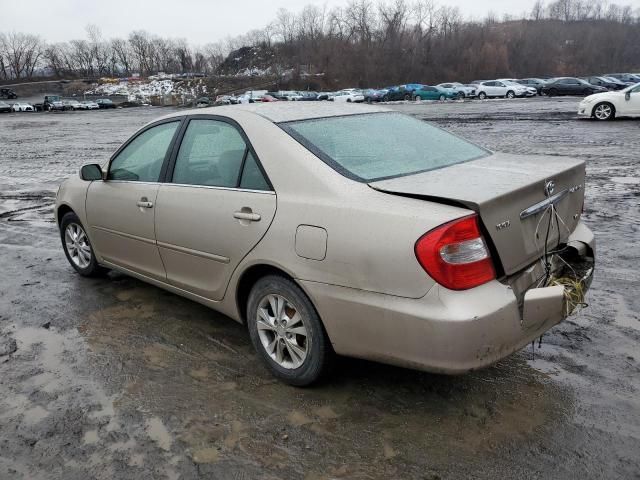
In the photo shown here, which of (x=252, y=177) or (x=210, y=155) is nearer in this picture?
(x=252, y=177)

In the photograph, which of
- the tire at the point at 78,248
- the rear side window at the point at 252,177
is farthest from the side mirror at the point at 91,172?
the rear side window at the point at 252,177

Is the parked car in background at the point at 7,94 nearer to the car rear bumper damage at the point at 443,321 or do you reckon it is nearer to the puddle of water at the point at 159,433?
the puddle of water at the point at 159,433

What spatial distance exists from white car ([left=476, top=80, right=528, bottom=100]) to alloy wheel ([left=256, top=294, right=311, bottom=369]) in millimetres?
44690

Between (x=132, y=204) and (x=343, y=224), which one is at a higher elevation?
(x=343, y=224)

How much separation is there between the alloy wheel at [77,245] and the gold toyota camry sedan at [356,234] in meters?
1.15

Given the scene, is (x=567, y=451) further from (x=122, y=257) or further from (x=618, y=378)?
(x=122, y=257)

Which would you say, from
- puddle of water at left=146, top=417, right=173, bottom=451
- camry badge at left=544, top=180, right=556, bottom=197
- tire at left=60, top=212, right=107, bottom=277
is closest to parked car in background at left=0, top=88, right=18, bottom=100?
tire at left=60, top=212, right=107, bottom=277

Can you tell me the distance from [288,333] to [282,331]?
0.04 meters

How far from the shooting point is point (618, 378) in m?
3.20

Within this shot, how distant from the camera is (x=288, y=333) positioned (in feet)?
10.4

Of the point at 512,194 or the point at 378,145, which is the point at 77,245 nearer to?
the point at 378,145

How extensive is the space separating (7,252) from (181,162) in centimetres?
365

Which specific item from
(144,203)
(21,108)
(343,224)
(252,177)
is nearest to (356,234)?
(343,224)

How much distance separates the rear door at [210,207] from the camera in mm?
3247
